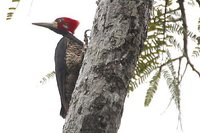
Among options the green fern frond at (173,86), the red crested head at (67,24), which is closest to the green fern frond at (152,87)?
the green fern frond at (173,86)

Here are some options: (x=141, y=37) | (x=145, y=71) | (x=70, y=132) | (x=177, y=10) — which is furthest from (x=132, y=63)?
(x=177, y=10)

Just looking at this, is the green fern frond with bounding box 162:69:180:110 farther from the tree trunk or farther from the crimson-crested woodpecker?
the crimson-crested woodpecker

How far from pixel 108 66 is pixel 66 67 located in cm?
211

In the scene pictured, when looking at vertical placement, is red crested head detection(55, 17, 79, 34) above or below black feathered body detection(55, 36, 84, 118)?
above

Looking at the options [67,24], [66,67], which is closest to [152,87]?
[66,67]

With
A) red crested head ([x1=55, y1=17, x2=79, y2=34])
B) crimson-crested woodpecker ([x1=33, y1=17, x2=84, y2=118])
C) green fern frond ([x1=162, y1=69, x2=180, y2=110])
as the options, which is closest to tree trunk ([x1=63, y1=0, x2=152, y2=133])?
green fern frond ([x1=162, y1=69, x2=180, y2=110])

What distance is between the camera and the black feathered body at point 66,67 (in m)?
3.54

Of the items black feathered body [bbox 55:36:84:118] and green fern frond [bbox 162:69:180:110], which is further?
black feathered body [bbox 55:36:84:118]

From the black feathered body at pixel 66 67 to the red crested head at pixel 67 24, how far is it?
1.31ft

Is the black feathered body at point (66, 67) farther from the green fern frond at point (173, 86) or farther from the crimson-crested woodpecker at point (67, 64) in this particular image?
the green fern frond at point (173, 86)

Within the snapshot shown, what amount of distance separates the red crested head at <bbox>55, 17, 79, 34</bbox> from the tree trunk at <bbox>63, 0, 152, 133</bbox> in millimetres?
2581

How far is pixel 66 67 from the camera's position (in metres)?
3.64

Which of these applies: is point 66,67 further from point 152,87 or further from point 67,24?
point 152,87

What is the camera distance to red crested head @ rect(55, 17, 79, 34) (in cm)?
427
